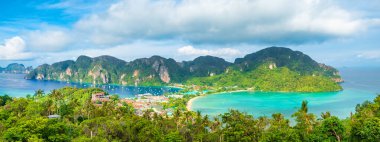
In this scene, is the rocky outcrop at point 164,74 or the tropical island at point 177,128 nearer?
the tropical island at point 177,128

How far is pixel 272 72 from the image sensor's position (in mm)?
169125

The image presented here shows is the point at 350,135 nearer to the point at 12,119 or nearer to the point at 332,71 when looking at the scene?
the point at 12,119

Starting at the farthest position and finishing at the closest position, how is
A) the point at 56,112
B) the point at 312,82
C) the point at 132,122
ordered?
the point at 312,82, the point at 56,112, the point at 132,122

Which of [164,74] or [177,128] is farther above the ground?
[164,74]

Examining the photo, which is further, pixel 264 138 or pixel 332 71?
pixel 332 71

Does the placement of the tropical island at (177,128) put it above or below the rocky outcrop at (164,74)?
below

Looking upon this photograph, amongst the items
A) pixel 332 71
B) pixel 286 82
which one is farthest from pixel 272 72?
pixel 332 71

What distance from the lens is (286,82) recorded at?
145375 millimetres

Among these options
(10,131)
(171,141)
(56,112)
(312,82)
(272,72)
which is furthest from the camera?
(272,72)

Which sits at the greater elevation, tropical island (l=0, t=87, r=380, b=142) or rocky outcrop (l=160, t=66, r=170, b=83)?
rocky outcrop (l=160, t=66, r=170, b=83)

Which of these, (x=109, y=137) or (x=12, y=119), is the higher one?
(x=12, y=119)

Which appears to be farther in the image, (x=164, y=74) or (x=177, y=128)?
(x=164, y=74)

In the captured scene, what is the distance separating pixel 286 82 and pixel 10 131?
450 ft

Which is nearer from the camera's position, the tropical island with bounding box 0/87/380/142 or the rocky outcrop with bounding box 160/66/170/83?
the tropical island with bounding box 0/87/380/142
